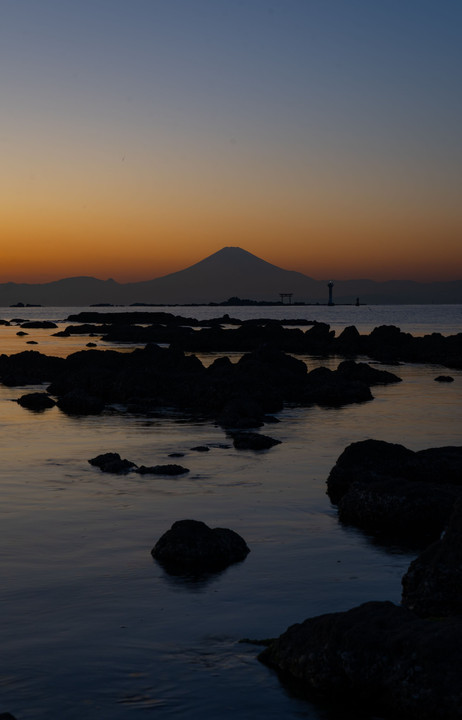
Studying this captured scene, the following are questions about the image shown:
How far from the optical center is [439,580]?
41.6ft

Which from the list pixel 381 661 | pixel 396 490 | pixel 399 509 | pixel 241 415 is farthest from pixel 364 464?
pixel 241 415

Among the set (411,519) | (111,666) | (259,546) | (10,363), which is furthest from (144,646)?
(10,363)

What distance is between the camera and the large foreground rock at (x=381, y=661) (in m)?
9.23

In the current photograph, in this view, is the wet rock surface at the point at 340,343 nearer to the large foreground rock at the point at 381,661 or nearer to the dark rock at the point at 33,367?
the dark rock at the point at 33,367

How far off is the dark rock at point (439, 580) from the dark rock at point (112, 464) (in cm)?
1325

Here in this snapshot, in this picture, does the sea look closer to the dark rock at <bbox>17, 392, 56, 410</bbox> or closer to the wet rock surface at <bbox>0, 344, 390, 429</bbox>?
the wet rock surface at <bbox>0, 344, 390, 429</bbox>

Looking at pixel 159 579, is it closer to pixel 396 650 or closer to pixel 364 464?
pixel 396 650

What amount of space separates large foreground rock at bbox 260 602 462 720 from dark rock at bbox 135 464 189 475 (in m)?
14.0

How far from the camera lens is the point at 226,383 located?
42.9 metres

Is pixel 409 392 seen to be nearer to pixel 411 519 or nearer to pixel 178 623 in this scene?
pixel 411 519

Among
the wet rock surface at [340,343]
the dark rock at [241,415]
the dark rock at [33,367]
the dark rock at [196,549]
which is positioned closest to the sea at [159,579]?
the dark rock at [196,549]

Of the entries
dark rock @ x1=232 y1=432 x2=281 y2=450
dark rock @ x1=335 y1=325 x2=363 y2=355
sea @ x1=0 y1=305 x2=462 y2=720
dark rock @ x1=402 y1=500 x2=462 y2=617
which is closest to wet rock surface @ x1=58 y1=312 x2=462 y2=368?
dark rock @ x1=335 y1=325 x2=363 y2=355

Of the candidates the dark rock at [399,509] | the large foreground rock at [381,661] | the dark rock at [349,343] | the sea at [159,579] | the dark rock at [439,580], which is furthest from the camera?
the dark rock at [349,343]

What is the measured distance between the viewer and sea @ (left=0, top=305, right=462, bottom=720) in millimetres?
10586
